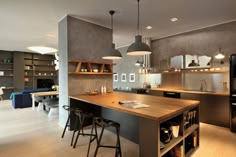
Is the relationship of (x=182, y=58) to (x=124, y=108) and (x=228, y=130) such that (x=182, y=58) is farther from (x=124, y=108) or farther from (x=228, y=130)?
(x=124, y=108)

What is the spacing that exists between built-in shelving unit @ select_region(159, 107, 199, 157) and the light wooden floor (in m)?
0.19

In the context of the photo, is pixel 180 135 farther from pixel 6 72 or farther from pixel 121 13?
pixel 6 72

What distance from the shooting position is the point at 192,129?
8.77 ft

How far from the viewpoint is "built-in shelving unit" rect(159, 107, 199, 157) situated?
2.18 meters

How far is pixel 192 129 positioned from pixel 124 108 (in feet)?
4.47

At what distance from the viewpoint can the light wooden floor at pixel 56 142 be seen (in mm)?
2709

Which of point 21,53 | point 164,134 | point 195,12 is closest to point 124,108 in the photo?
point 164,134

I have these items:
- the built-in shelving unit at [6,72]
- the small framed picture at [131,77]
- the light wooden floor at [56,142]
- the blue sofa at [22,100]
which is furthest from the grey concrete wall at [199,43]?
the built-in shelving unit at [6,72]

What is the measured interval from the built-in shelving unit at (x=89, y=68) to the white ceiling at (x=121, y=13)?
118cm

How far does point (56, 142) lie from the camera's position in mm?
3180

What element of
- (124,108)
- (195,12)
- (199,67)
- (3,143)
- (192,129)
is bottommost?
(3,143)

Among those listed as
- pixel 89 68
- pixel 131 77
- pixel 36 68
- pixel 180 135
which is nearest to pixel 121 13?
pixel 89 68

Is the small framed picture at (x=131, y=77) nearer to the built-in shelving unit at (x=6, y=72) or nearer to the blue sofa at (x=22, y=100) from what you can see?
the blue sofa at (x=22, y=100)

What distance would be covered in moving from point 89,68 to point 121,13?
1609 mm
